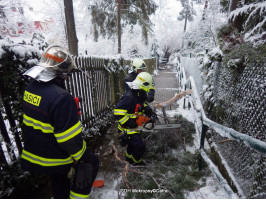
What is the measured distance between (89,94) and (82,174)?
2.53 m

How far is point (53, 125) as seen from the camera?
1531 mm

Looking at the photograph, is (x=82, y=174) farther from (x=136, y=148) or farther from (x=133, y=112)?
(x=133, y=112)

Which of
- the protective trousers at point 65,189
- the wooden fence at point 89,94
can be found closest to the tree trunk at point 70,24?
the wooden fence at point 89,94

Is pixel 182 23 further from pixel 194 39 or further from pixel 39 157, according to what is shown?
pixel 39 157

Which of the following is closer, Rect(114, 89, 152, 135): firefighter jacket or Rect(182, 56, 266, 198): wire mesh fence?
Rect(182, 56, 266, 198): wire mesh fence

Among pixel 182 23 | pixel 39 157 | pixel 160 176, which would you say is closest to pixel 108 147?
pixel 160 176

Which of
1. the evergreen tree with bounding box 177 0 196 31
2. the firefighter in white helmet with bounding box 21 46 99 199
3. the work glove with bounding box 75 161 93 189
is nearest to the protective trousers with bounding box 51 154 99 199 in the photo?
the firefighter in white helmet with bounding box 21 46 99 199

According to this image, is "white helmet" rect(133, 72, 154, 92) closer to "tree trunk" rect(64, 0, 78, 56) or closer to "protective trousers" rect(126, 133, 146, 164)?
"protective trousers" rect(126, 133, 146, 164)

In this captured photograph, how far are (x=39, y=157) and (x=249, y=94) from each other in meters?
2.74

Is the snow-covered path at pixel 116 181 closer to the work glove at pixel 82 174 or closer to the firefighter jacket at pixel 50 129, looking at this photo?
the work glove at pixel 82 174

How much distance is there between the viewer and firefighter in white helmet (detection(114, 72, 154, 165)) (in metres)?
2.86

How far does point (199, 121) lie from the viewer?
2.83 m

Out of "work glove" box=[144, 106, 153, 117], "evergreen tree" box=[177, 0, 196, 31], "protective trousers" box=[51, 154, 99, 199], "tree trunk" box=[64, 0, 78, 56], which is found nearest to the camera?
"protective trousers" box=[51, 154, 99, 199]

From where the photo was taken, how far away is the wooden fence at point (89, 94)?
2090 millimetres
